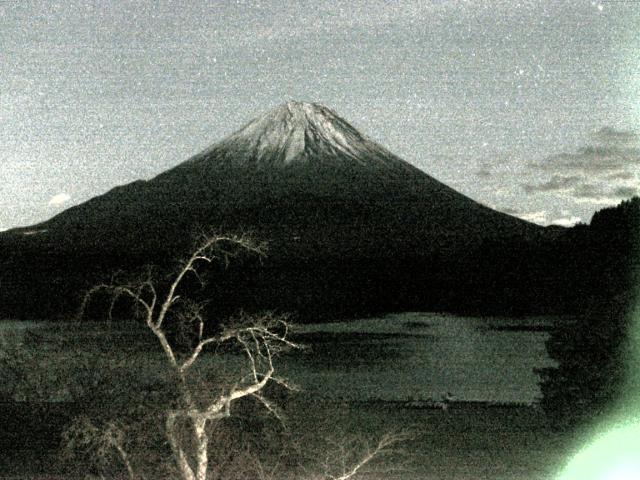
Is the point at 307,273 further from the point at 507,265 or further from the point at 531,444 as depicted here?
the point at 531,444

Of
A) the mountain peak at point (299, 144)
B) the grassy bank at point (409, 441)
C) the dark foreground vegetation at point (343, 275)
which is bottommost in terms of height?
the dark foreground vegetation at point (343, 275)

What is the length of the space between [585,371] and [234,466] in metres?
5.84

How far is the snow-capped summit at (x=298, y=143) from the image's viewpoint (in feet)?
472

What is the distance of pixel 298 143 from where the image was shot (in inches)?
5925

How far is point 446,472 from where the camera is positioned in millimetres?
16594

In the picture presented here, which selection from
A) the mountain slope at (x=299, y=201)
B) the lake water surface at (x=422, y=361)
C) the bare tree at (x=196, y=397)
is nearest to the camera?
the bare tree at (x=196, y=397)

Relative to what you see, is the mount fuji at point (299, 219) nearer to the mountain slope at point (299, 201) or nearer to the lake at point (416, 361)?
the mountain slope at point (299, 201)

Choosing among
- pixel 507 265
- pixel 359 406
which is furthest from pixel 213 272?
pixel 359 406

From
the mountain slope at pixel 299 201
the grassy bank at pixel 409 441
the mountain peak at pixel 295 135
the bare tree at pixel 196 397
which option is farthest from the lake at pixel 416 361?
the mountain peak at pixel 295 135

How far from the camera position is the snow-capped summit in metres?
144

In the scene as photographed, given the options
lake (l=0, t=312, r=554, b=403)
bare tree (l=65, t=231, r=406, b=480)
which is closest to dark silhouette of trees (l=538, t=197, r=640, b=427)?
bare tree (l=65, t=231, r=406, b=480)

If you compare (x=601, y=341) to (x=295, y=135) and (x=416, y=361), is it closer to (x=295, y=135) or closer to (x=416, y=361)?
(x=416, y=361)

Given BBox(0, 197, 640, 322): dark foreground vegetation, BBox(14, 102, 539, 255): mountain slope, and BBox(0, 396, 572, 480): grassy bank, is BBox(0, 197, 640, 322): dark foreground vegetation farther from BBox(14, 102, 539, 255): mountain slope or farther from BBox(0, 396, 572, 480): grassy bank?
BBox(0, 396, 572, 480): grassy bank

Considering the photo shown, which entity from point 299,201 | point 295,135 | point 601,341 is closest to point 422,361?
point 601,341
